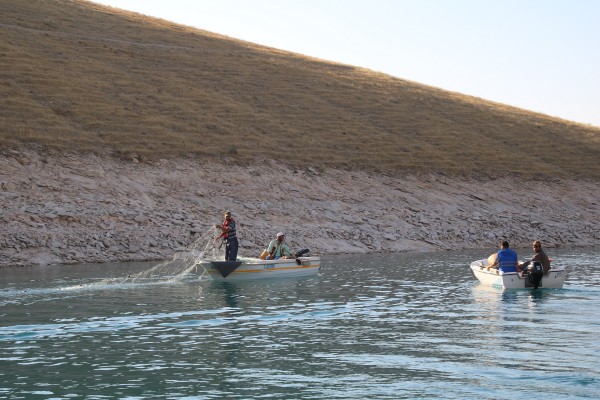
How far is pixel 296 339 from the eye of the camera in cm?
1947

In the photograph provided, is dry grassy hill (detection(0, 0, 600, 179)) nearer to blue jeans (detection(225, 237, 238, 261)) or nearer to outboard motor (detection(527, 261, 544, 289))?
blue jeans (detection(225, 237, 238, 261))

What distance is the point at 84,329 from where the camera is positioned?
2092 cm

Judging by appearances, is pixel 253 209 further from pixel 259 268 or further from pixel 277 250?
pixel 259 268

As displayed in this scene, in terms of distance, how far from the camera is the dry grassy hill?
194 feet

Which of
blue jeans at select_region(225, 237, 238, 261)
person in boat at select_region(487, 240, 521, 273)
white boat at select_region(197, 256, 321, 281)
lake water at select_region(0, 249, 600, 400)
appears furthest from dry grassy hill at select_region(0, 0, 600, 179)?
person in boat at select_region(487, 240, 521, 273)

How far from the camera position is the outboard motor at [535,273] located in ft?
94.8

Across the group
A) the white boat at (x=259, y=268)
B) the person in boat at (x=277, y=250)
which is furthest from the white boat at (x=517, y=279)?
the person in boat at (x=277, y=250)

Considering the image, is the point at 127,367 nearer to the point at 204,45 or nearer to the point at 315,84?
the point at 315,84

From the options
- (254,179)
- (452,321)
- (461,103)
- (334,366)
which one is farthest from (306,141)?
(334,366)

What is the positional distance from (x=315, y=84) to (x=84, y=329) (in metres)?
67.9

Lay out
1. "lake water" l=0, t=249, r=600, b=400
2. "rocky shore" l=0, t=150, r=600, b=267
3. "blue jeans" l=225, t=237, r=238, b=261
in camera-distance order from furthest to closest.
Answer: "rocky shore" l=0, t=150, r=600, b=267 < "blue jeans" l=225, t=237, r=238, b=261 < "lake water" l=0, t=249, r=600, b=400

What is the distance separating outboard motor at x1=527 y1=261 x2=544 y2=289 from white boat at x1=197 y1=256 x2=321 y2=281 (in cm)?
929

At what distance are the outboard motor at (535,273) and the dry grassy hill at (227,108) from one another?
31.0 m

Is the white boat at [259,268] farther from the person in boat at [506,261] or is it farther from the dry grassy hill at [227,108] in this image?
the dry grassy hill at [227,108]
